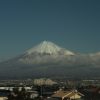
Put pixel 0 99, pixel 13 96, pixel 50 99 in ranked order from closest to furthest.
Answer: pixel 13 96
pixel 0 99
pixel 50 99

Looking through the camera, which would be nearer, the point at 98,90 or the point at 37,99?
the point at 37,99

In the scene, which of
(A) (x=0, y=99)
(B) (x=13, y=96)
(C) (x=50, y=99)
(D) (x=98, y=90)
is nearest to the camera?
(B) (x=13, y=96)

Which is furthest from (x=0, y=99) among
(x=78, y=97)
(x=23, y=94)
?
(x=23, y=94)

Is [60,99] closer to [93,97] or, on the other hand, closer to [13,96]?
[93,97]

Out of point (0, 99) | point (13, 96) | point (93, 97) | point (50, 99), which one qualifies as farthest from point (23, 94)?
point (93, 97)

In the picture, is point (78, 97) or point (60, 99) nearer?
point (60, 99)

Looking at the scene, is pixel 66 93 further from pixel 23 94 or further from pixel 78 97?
pixel 23 94

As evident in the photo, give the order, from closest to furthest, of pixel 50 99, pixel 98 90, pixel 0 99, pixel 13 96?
pixel 13 96 < pixel 0 99 < pixel 50 99 < pixel 98 90
